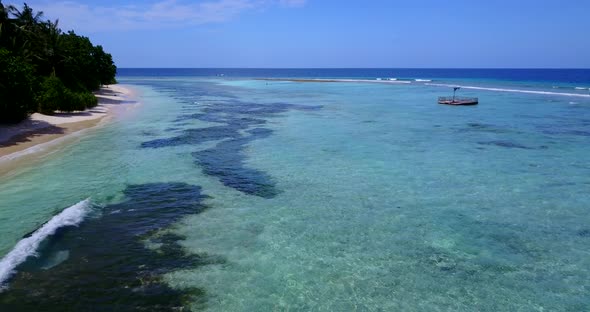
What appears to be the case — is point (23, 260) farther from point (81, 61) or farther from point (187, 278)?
point (81, 61)

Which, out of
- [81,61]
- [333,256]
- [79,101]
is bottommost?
[333,256]

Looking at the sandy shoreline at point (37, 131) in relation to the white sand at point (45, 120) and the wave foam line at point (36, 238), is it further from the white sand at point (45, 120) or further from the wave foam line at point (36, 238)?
the wave foam line at point (36, 238)

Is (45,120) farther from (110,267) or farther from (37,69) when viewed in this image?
(110,267)

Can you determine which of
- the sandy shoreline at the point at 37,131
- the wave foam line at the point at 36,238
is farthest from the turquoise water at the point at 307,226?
the sandy shoreline at the point at 37,131

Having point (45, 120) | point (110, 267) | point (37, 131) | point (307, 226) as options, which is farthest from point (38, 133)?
point (307, 226)

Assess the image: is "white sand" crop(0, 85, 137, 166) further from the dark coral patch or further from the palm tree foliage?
the dark coral patch

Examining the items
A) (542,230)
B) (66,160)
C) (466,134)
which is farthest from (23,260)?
(466,134)
